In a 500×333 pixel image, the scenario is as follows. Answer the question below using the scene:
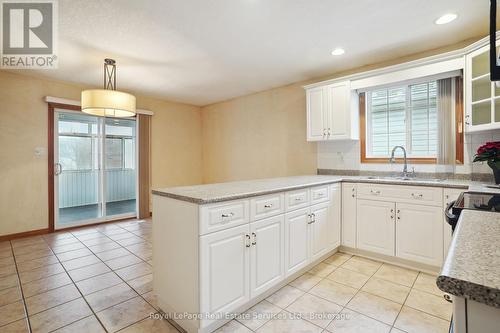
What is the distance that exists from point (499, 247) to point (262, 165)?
13.9ft

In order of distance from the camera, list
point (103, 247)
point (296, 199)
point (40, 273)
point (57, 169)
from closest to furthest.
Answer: point (296, 199) < point (40, 273) < point (103, 247) < point (57, 169)

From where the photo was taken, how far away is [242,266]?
1.87 metres

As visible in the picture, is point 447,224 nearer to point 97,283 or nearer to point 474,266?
point 474,266

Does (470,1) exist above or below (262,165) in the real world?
above

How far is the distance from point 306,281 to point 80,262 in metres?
2.58

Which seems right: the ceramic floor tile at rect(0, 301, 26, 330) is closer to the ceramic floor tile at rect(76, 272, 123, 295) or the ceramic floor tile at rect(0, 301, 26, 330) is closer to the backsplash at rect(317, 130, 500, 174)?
the ceramic floor tile at rect(76, 272, 123, 295)

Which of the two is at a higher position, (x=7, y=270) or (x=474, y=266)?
(x=474, y=266)

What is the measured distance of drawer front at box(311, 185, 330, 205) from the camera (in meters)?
2.63

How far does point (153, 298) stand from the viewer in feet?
7.14

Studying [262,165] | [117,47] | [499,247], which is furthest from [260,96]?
[499,247]

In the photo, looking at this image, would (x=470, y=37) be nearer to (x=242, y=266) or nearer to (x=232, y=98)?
(x=242, y=266)

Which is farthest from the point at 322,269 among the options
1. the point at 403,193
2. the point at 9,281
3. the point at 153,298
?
the point at 9,281

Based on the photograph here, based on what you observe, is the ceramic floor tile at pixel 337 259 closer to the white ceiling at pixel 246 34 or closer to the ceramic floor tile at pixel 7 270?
the white ceiling at pixel 246 34

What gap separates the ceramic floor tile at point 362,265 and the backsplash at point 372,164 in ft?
4.04
